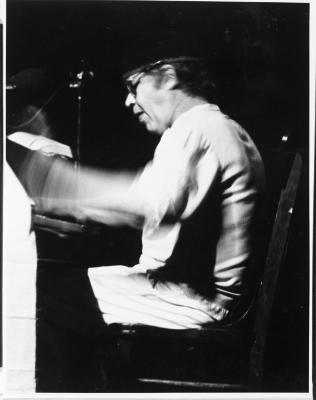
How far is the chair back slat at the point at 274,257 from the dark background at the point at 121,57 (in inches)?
2.0

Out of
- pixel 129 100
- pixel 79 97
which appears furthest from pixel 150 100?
pixel 79 97

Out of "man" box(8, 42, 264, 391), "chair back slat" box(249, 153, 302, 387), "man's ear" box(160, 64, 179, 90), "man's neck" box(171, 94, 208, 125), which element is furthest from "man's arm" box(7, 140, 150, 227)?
"chair back slat" box(249, 153, 302, 387)

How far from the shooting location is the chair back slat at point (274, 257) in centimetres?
321

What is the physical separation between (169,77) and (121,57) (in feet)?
1.04

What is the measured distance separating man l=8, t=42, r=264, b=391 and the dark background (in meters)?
0.09

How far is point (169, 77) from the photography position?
3225 mm

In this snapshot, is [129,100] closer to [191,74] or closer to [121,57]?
[121,57]

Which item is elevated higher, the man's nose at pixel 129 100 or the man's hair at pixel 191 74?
the man's hair at pixel 191 74

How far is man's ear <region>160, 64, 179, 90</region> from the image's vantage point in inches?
126

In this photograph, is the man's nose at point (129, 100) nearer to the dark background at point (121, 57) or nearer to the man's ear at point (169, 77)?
the dark background at point (121, 57)

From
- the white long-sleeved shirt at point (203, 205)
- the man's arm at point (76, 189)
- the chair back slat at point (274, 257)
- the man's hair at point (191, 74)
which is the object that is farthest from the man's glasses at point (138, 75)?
the chair back slat at point (274, 257)

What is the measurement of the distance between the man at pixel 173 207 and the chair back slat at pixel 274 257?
5.3 inches

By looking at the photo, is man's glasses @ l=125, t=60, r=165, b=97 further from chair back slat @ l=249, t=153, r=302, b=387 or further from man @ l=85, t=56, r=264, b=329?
chair back slat @ l=249, t=153, r=302, b=387


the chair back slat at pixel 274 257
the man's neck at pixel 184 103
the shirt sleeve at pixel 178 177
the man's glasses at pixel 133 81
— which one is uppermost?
the man's glasses at pixel 133 81
